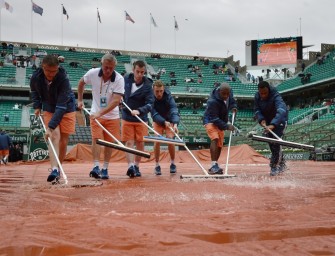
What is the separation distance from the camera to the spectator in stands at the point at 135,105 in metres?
6.27

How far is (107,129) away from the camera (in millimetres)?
5867

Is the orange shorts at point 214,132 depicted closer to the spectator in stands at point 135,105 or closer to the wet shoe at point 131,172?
the spectator in stands at point 135,105

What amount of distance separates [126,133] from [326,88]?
93.8ft

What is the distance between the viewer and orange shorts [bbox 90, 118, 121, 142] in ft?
18.9

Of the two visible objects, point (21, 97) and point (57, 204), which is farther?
point (21, 97)

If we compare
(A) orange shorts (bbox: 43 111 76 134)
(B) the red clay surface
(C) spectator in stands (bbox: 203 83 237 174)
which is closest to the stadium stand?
(C) spectator in stands (bbox: 203 83 237 174)

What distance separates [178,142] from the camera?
18.2ft

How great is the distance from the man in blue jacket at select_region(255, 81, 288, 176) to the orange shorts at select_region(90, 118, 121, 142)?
2423 mm

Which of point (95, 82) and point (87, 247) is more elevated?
point (95, 82)

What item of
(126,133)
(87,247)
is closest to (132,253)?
(87,247)

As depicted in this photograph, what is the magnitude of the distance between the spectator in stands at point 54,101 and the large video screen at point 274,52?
34.4m

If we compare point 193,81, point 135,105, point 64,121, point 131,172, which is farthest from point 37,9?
point 64,121

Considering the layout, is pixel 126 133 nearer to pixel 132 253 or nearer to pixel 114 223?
pixel 114 223

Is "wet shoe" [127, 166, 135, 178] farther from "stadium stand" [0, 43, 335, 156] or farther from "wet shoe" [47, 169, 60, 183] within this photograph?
"stadium stand" [0, 43, 335, 156]
